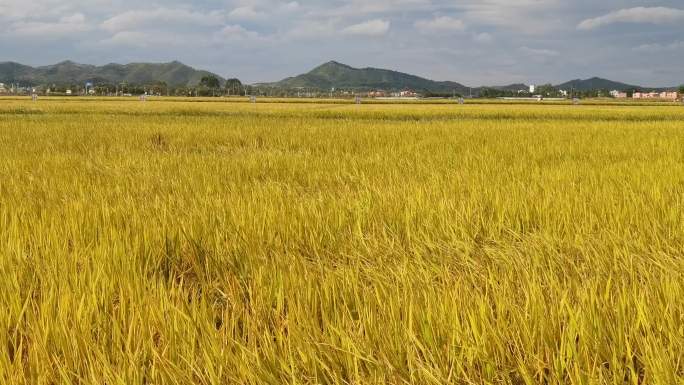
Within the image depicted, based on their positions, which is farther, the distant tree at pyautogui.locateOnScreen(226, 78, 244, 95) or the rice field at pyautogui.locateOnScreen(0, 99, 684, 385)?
the distant tree at pyautogui.locateOnScreen(226, 78, 244, 95)

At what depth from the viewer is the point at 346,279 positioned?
1421 mm

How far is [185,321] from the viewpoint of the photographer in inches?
46.8

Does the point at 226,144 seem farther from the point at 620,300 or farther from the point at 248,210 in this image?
the point at 620,300

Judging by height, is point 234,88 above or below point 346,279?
above

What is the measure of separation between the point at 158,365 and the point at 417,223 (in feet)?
4.95

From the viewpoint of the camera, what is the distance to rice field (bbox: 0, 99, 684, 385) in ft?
3.28

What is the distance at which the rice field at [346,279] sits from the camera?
999 millimetres

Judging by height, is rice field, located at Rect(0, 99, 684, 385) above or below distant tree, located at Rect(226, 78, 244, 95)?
below

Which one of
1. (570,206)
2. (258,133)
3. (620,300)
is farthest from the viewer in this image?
(258,133)

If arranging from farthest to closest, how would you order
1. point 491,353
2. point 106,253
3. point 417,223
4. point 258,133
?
point 258,133
point 417,223
point 106,253
point 491,353

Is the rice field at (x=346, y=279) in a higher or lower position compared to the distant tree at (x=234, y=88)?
lower

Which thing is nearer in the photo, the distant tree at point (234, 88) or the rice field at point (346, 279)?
the rice field at point (346, 279)

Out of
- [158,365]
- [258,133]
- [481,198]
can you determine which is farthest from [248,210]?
[258,133]

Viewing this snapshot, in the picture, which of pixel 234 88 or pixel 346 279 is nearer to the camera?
pixel 346 279
